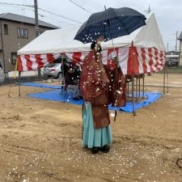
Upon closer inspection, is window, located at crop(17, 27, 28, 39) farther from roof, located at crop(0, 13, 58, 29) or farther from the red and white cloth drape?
the red and white cloth drape

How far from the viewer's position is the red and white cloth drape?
22.3 feet

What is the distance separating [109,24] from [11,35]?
25.7m

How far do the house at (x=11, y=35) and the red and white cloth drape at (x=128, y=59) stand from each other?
18.8 meters

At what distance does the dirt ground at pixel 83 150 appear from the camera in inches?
139

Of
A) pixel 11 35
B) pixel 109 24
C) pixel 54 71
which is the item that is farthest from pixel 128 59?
pixel 11 35

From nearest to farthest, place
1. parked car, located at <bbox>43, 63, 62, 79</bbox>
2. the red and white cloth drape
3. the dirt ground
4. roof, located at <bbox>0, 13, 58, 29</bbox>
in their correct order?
the dirt ground, the red and white cloth drape, parked car, located at <bbox>43, 63, 62, 79</bbox>, roof, located at <bbox>0, 13, 58, 29</bbox>

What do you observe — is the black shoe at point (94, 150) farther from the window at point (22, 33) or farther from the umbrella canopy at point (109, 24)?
the window at point (22, 33)

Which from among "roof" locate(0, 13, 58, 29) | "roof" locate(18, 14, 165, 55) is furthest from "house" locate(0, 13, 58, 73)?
"roof" locate(18, 14, 165, 55)

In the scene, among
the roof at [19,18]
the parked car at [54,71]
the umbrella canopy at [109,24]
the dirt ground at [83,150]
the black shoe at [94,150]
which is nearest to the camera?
the dirt ground at [83,150]

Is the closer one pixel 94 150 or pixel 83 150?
pixel 94 150

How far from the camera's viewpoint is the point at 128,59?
22.4ft

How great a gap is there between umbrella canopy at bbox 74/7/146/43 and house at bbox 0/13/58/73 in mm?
23766

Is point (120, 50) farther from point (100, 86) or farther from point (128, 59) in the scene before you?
point (100, 86)

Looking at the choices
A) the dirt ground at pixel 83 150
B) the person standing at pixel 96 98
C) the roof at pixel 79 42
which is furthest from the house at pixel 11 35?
the person standing at pixel 96 98
